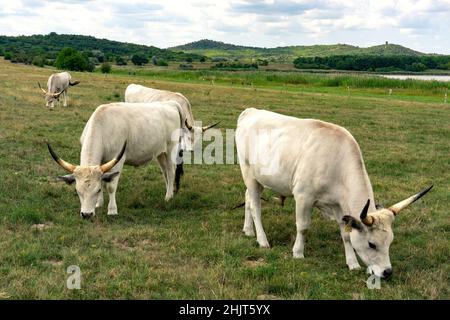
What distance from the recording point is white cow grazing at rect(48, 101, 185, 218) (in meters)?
8.35

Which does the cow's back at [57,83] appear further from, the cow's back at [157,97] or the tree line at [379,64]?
the tree line at [379,64]

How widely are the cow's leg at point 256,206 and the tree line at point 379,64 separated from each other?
4295 inches

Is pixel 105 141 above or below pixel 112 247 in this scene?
above

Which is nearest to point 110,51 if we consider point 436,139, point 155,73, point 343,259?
point 155,73

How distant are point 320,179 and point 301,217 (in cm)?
71

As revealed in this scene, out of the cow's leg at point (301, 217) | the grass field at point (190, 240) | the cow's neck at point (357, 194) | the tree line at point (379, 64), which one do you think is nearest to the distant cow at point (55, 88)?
the grass field at point (190, 240)

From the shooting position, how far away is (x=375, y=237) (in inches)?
245

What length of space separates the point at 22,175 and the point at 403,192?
867 centimetres

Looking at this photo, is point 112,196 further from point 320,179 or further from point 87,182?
point 320,179

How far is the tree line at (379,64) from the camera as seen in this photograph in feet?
377

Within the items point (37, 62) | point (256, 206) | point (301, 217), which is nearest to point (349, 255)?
point (301, 217)

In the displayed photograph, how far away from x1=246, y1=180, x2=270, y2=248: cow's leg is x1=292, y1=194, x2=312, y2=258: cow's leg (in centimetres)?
68
